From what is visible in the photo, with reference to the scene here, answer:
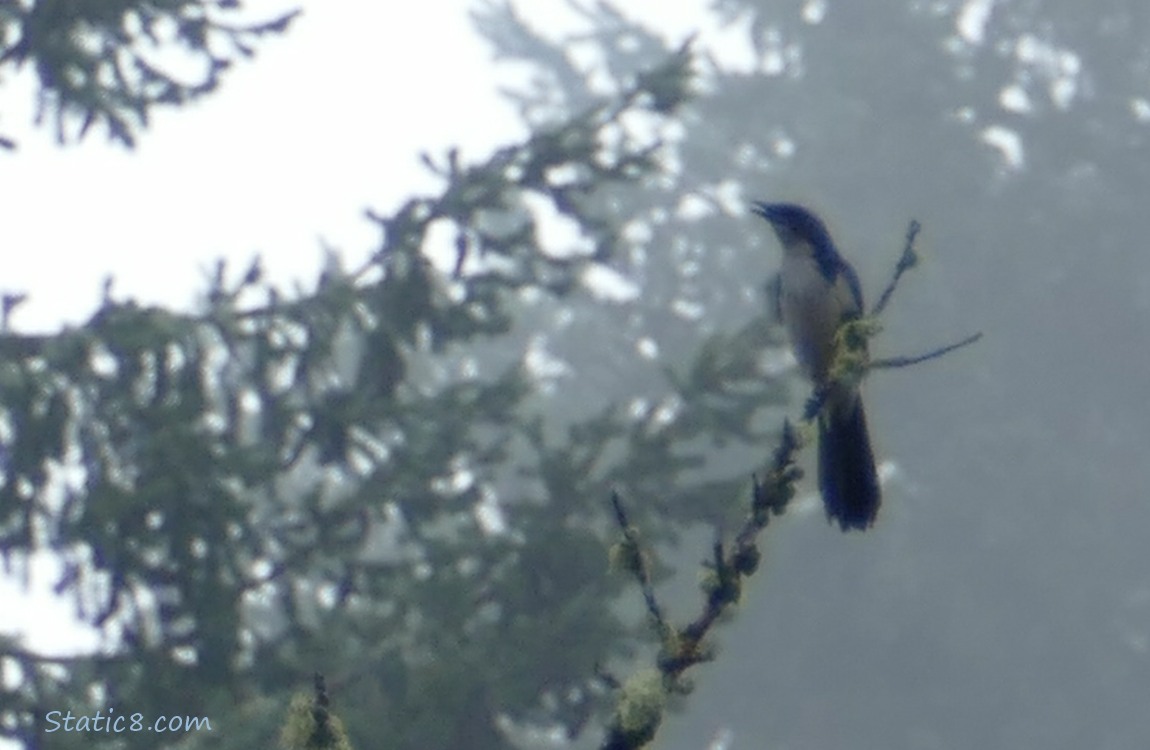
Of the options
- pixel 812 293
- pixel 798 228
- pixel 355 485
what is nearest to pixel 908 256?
pixel 812 293

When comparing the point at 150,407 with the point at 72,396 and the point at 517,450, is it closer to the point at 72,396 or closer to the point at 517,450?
the point at 72,396

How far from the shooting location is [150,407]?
864 cm

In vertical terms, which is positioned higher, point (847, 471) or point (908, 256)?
point (908, 256)

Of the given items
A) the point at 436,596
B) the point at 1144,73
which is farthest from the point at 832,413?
the point at 1144,73

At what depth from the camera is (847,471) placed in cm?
515

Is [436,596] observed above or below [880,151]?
above

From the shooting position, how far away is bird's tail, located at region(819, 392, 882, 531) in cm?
500

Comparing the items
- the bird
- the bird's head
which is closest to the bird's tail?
the bird

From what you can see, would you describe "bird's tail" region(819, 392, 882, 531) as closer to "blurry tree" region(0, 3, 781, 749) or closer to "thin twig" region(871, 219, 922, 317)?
"thin twig" region(871, 219, 922, 317)

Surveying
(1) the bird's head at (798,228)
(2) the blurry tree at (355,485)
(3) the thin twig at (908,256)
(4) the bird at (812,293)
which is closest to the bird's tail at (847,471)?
(4) the bird at (812,293)

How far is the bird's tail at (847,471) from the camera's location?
5000mm

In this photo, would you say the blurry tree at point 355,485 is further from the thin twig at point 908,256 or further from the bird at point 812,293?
the thin twig at point 908,256

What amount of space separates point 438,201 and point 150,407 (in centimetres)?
175

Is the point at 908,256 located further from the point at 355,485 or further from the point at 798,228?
the point at 355,485
